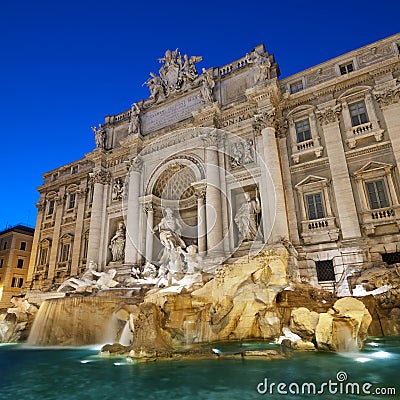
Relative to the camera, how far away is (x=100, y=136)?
→ 2433 centimetres

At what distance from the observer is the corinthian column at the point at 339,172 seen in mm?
14219

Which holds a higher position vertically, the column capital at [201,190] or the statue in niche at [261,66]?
the statue in niche at [261,66]

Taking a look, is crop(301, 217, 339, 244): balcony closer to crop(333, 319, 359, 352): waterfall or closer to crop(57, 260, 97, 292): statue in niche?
crop(333, 319, 359, 352): waterfall

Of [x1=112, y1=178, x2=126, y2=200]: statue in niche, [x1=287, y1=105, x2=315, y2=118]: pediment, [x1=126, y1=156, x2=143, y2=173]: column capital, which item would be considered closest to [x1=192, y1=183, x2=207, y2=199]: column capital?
[x1=126, y1=156, x2=143, y2=173]: column capital

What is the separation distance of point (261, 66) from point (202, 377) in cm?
1749

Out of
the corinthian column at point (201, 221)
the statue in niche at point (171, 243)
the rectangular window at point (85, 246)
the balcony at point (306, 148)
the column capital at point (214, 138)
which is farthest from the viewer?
the rectangular window at point (85, 246)

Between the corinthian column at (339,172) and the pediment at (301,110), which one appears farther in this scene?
the pediment at (301,110)

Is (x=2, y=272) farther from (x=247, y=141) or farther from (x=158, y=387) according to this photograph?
(x=158, y=387)

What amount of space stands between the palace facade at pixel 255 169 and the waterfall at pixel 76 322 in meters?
5.71

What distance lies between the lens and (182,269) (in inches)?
613

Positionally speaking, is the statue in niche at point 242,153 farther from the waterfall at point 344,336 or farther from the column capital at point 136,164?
the waterfall at point 344,336

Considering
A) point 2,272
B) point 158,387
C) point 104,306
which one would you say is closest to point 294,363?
point 158,387

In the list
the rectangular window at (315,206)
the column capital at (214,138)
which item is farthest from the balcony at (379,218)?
the column capital at (214,138)

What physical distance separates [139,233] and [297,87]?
1337 centimetres
